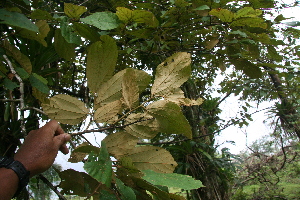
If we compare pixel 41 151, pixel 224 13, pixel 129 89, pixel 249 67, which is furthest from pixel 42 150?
pixel 249 67

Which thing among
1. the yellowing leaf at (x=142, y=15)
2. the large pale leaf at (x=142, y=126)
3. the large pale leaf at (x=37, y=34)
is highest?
the yellowing leaf at (x=142, y=15)

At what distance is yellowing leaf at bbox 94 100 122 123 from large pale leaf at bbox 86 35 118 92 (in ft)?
0.15

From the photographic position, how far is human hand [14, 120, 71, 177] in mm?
395

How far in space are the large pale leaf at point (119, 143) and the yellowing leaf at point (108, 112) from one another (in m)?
0.03

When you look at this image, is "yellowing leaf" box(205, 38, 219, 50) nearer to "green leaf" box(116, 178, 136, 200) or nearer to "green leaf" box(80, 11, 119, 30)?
"green leaf" box(80, 11, 119, 30)

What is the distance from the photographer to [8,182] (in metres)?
0.37

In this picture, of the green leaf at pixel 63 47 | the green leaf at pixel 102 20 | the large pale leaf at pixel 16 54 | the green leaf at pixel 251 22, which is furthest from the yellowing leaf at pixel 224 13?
the large pale leaf at pixel 16 54

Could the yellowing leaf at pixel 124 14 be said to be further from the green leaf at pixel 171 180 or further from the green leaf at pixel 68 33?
the green leaf at pixel 171 180

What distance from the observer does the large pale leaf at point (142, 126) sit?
13.3 inches

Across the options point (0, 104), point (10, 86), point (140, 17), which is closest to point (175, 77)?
point (140, 17)

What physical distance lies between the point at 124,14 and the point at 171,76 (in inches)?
8.5

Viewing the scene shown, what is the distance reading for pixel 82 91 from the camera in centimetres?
153

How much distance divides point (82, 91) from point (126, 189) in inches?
52.6

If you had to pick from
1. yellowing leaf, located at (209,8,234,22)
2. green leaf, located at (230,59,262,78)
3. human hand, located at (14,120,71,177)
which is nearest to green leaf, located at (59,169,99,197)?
human hand, located at (14,120,71,177)
